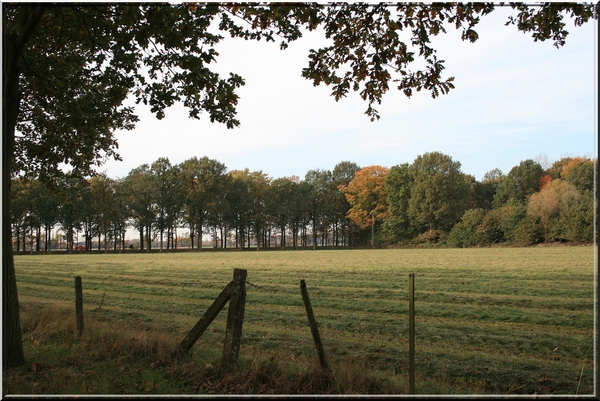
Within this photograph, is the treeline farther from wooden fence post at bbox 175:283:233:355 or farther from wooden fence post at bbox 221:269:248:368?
wooden fence post at bbox 221:269:248:368

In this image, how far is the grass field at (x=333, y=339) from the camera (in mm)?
5363

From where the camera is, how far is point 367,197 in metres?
39.9

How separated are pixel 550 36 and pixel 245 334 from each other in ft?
26.0

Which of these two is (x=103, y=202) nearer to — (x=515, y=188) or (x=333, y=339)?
(x=333, y=339)

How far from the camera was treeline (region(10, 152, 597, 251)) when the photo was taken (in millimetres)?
22359

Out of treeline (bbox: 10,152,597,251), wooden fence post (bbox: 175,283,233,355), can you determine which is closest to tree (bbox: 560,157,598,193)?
wooden fence post (bbox: 175,283,233,355)

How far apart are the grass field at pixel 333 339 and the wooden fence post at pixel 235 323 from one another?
21 centimetres

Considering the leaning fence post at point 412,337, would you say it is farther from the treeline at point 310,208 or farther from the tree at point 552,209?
the tree at point 552,209

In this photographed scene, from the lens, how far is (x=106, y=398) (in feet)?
16.0

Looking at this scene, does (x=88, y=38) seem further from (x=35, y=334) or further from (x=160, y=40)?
(x=35, y=334)

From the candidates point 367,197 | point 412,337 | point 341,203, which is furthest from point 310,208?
point 412,337

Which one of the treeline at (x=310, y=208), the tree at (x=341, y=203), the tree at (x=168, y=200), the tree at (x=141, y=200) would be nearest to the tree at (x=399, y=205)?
the treeline at (x=310, y=208)

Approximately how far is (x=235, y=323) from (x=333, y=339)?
3577mm

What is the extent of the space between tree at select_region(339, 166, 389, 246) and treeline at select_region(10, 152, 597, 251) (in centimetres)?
12
